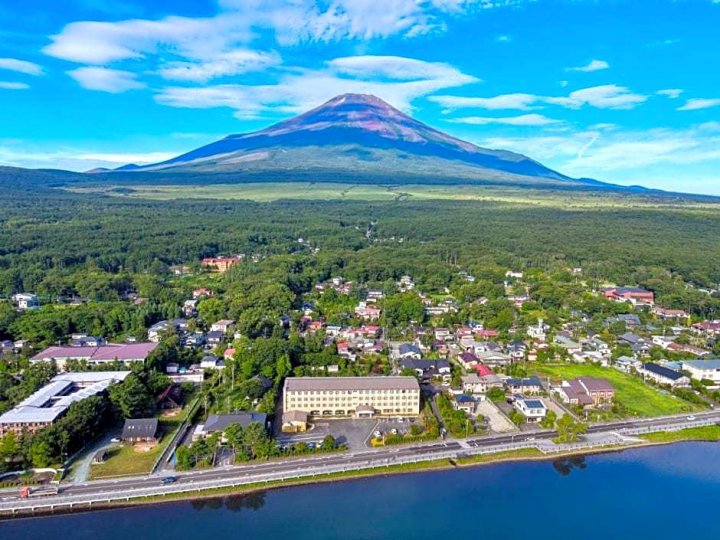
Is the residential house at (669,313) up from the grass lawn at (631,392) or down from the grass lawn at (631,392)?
up

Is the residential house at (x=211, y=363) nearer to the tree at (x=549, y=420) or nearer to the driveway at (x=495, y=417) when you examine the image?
the driveway at (x=495, y=417)

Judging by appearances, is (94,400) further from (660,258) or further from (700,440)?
(660,258)

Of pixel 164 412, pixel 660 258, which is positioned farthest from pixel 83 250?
pixel 660 258

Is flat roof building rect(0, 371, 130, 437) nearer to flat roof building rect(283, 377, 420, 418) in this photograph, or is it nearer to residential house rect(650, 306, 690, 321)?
flat roof building rect(283, 377, 420, 418)

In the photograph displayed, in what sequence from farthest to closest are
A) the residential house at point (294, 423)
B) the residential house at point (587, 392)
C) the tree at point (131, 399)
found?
the residential house at point (587, 392) < the tree at point (131, 399) < the residential house at point (294, 423)

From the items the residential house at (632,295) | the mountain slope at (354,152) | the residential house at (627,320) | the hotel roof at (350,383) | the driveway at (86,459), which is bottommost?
the driveway at (86,459)

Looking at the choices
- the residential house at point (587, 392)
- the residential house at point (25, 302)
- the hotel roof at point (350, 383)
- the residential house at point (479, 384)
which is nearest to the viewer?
the hotel roof at point (350, 383)

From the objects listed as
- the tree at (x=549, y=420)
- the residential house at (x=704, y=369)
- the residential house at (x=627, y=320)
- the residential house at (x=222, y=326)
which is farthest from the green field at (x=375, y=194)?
the tree at (x=549, y=420)
